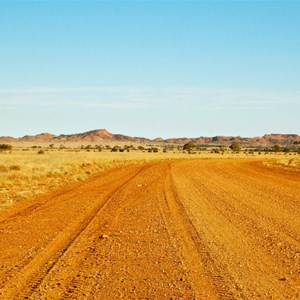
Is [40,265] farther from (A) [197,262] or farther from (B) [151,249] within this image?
(A) [197,262]

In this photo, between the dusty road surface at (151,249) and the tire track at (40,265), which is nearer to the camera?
the tire track at (40,265)

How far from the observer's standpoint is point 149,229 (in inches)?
454

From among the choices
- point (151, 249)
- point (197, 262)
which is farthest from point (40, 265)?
point (197, 262)

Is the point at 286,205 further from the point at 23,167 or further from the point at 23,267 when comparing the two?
the point at 23,167

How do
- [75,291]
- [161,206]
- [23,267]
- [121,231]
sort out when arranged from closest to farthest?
[75,291] < [23,267] < [121,231] < [161,206]

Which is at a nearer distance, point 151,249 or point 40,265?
point 40,265

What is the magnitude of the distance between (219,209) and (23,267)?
800 centimetres

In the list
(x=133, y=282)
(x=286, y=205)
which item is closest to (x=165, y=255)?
(x=133, y=282)

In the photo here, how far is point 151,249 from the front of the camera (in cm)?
937

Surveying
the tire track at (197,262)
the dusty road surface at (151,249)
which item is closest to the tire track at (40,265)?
the dusty road surface at (151,249)

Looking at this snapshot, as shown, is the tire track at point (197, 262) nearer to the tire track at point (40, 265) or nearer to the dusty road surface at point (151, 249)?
the dusty road surface at point (151, 249)

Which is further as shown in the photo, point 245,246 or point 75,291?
point 245,246

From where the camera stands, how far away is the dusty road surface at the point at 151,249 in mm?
6801

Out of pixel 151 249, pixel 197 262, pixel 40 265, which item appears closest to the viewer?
pixel 40 265
